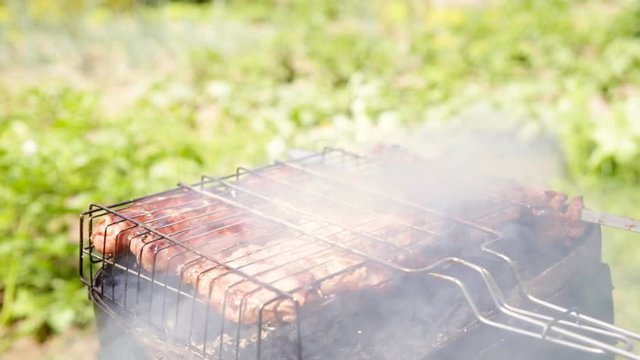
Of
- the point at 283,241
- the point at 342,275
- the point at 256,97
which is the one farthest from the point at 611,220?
the point at 256,97

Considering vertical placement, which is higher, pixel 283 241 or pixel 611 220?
pixel 611 220

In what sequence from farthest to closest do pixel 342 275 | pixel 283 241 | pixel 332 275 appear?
pixel 283 241 < pixel 342 275 < pixel 332 275

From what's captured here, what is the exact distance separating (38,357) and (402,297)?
2981 millimetres

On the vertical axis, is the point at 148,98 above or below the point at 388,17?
below

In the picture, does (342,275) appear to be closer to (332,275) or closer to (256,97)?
(332,275)

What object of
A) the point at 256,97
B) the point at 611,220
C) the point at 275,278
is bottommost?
the point at 256,97

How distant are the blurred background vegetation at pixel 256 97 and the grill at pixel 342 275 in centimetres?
208

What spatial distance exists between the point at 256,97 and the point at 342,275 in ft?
20.5

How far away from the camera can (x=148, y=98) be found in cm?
794

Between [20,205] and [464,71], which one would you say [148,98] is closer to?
[20,205]

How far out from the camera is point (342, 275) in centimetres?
184

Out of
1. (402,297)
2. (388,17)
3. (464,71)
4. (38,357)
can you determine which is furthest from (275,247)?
(388,17)

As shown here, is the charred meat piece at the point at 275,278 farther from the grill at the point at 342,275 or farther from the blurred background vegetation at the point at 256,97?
the blurred background vegetation at the point at 256,97

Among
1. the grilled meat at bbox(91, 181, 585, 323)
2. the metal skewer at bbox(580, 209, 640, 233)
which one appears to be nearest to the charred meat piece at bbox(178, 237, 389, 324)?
the grilled meat at bbox(91, 181, 585, 323)
